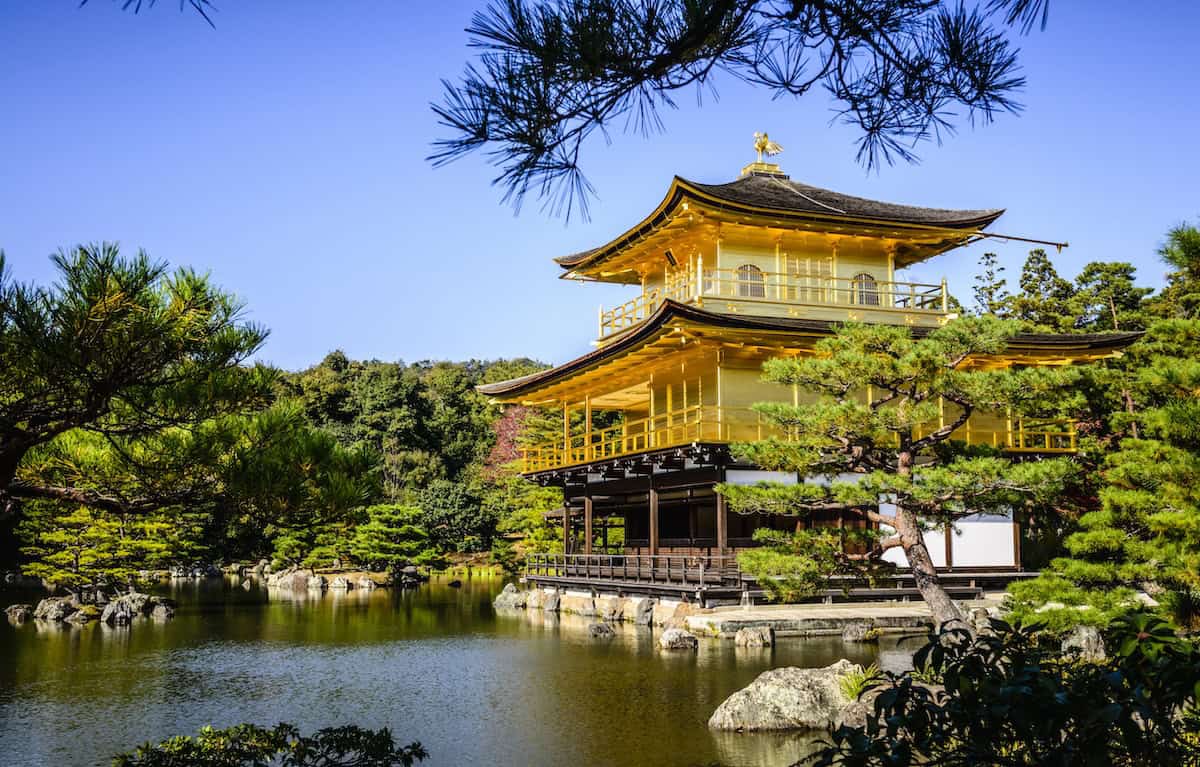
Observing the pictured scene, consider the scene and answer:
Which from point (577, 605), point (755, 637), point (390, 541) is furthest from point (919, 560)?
point (390, 541)

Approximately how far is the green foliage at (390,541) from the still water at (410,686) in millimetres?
11639

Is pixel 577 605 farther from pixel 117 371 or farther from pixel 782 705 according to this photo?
pixel 117 371

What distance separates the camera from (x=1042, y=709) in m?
2.38

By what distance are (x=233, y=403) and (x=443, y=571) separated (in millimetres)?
29784

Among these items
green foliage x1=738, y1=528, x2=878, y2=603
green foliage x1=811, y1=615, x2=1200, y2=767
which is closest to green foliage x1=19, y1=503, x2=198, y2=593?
green foliage x1=738, y1=528, x2=878, y2=603

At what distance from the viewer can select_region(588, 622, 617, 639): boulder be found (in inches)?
654

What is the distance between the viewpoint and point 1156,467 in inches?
359

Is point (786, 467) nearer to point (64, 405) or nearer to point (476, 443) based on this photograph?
point (64, 405)

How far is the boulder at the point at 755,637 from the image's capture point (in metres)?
14.5

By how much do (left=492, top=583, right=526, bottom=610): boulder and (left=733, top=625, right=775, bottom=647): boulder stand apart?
28.6 ft

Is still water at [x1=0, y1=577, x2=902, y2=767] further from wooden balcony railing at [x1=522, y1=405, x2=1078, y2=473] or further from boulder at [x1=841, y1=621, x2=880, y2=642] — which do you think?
wooden balcony railing at [x1=522, y1=405, x2=1078, y2=473]

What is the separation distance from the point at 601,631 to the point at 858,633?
14.2 feet

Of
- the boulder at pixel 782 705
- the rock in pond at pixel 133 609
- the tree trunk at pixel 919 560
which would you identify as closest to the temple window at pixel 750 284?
the tree trunk at pixel 919 560

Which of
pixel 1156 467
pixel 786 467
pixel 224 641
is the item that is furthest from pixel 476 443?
pixel 1156 467
